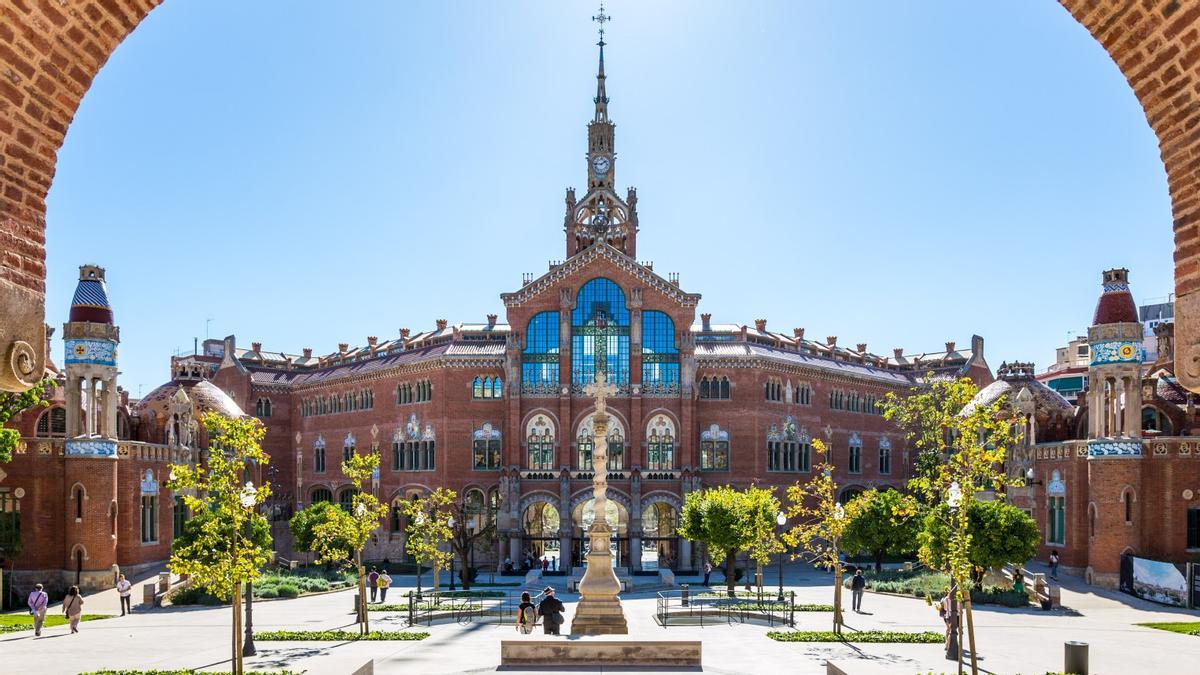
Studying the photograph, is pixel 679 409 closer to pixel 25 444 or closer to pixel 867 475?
pixel 867 475

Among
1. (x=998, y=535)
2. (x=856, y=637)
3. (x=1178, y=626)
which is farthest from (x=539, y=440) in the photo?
(x=1178, y=626)

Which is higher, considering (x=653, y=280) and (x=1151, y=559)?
(x=653, y=280)

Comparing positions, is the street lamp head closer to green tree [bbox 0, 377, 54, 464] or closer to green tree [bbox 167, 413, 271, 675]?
green tree [bbox 167, 413, 271, 675]

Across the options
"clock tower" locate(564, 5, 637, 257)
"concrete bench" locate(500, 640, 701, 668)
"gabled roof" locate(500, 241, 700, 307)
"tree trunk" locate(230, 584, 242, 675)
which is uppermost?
"clock tower" locate(564, 5, 637, 257)

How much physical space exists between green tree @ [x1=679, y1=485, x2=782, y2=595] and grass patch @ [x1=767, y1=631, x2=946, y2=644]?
1199cm

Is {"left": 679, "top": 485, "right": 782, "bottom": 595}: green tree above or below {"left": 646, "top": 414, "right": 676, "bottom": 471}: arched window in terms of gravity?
below

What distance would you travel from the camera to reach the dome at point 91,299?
51.8 metres

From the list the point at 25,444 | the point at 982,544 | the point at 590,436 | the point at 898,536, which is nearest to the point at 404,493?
the point at 590,436

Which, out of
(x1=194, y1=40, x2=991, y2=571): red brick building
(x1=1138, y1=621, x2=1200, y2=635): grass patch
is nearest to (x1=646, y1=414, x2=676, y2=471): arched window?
(x1=194, y1=40, x2=991, y2=571): red brick building

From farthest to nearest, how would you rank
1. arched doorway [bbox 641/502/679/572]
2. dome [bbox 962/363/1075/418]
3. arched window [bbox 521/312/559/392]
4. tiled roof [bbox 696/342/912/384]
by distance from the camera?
1. tiled roof [bbox 696/342/912/384]
2. arched window [bbox 521/312/559/392]
3. arched doorway [bbox 641/502/679/572]
4. dome [bbox 962/363/1075/418]

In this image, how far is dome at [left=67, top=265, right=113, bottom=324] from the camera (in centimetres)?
5175

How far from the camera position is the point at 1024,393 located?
56.4 meters

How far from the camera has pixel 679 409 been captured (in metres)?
63.6

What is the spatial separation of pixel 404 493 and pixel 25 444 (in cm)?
2375
